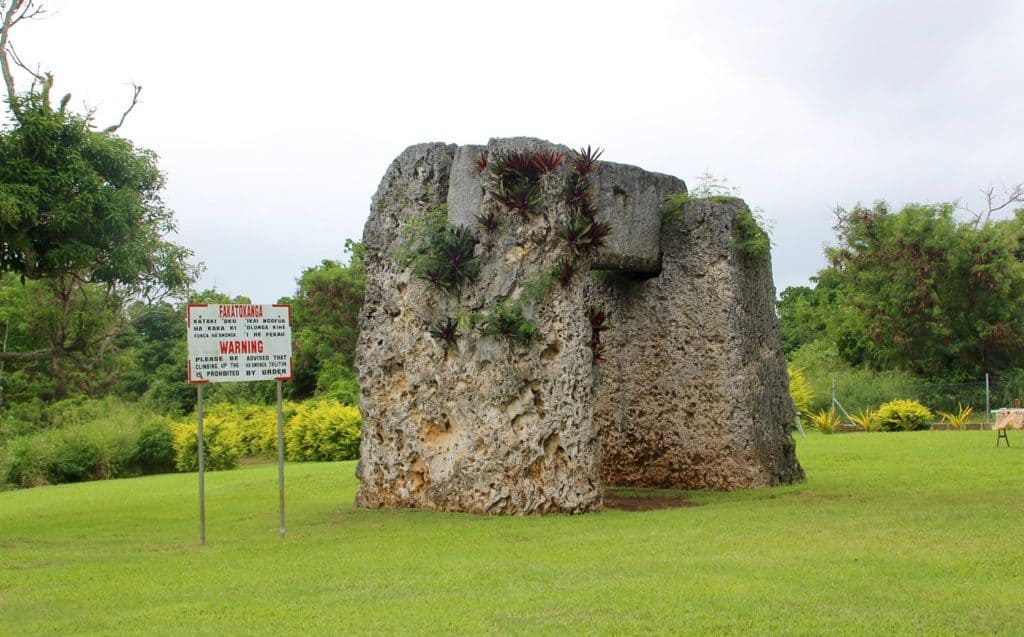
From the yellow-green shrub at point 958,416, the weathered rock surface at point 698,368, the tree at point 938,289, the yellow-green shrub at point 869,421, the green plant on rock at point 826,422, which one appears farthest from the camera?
the tree at point 938,289

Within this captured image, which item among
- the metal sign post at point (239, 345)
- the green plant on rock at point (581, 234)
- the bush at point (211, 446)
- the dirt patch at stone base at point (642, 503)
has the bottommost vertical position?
the dirt patch at stone base at point (642, 503)

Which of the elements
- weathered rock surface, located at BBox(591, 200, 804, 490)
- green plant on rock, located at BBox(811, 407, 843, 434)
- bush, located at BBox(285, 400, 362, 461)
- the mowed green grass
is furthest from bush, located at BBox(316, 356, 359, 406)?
the mowed green grass

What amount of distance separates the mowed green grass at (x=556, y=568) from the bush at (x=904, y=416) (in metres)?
12.7

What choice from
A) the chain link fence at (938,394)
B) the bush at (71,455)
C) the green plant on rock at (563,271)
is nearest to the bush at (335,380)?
the bush at (71,455)

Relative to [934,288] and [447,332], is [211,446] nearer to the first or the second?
[447,332]

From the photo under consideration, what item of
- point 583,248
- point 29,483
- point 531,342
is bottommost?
point 29,483

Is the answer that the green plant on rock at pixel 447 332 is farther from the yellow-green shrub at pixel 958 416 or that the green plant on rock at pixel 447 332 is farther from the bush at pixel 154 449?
the yellow-green shrub at pixel 958 416

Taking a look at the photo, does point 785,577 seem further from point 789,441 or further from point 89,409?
point 89,409

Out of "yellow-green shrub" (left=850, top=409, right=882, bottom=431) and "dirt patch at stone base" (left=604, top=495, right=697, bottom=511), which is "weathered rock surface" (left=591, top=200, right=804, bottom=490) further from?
"yellow-green shrub" (left=850, top=409, right=882, bottom=431)

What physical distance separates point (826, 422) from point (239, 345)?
1976 centimetres

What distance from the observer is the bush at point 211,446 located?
24694mm

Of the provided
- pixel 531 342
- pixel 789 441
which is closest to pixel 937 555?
pixel 531 342

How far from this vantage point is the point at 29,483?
23.7m

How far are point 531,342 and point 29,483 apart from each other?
16.9m
